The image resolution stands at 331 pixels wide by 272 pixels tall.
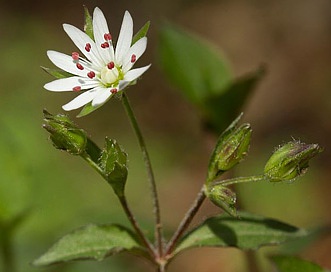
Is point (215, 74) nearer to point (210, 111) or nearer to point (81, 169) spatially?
point (210, 111)

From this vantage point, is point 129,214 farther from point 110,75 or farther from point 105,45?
point 105,45

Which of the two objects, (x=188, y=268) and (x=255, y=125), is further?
(x=255, y=125)

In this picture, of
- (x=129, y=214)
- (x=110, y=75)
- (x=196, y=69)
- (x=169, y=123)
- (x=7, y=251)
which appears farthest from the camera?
(x=169, y=123)

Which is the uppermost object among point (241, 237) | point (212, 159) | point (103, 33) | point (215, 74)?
point (103, 33)

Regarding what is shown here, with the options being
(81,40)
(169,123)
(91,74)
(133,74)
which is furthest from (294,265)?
(169,123)

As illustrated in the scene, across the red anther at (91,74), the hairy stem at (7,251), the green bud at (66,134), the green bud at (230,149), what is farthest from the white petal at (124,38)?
the hairy stem at (7,251)

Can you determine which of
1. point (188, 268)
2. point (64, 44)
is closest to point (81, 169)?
point (188, 268)

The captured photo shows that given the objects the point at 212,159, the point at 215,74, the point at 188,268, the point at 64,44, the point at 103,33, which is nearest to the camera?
the point at 212,159

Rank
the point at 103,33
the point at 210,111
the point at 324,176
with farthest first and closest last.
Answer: the point at 324,176
the point at 210,111
the point at 103,33
